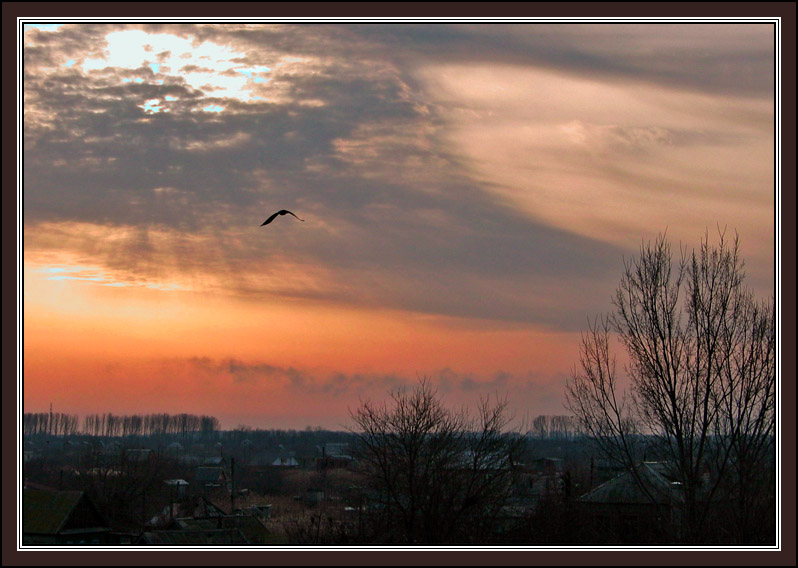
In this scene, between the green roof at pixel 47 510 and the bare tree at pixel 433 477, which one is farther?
the green roof at pixel 47 510

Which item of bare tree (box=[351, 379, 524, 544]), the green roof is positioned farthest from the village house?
bare tree (box=[351, 379, 524, 544])

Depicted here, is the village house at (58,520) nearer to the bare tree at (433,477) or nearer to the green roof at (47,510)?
the green roof at (47,510)

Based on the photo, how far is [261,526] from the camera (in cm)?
3738

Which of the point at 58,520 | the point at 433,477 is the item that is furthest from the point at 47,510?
the point at 433,477

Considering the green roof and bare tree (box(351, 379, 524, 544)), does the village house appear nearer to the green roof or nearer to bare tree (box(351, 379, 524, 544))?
the green roof

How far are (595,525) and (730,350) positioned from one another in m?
9.37

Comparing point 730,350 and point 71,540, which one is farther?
point 71,540

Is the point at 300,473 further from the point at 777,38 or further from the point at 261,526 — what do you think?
the point at 777,38

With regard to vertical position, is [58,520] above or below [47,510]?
below

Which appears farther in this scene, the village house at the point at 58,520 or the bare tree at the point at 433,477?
the village house at the point at 58,520

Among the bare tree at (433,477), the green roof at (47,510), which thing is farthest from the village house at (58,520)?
the bare tree at (433,477)

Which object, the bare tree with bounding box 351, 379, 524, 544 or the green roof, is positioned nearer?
the bare tree with bounding box 351, 379, 524, 544

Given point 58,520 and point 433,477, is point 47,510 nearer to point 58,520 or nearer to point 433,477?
point 58,520

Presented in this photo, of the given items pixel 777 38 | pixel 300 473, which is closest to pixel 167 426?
pixel 300 473
